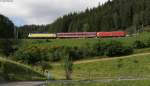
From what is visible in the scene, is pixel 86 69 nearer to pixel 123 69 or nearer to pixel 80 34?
pixel 123 69

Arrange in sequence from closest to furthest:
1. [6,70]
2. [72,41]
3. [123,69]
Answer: [6,70] < [123,69] < [72,41]

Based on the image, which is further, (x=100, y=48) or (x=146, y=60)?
(x=100, y=48)

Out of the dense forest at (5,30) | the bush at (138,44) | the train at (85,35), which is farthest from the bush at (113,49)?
the dense forest at (5,30)

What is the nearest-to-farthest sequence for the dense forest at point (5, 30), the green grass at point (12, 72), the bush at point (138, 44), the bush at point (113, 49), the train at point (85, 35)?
the green grass at point (12, 72), the bush at point (113, 49), the bush at point (138, 44), the train at point (85, 35), the dense forest at point (5, 30)

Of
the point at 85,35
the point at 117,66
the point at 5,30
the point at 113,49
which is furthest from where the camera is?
the point at 5,30

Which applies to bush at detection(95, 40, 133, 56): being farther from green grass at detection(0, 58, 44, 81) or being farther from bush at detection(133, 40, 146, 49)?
green grass at detection(0, 58, 44, 81)

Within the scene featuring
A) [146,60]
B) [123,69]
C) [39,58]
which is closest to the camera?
[123,69]

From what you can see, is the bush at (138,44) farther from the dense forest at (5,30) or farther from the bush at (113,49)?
the dense forest at (5,30)

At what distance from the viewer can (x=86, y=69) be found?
346ft

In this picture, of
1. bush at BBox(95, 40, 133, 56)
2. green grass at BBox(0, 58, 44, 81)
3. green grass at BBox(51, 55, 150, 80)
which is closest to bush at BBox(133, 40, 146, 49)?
bush at BBox(95, 40, 133, 56)

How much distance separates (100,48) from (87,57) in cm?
718

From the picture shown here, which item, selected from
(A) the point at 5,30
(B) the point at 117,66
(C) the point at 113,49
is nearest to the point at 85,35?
(A) the point at 5,30

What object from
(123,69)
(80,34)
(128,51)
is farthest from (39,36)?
(123,69)

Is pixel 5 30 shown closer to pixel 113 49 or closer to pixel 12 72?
pixel 113 49
